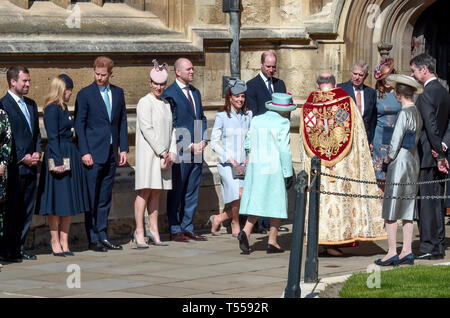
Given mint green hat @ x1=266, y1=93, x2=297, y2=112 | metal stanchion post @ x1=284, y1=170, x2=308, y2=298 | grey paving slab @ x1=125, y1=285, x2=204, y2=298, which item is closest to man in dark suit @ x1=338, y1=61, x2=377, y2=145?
mint green hat @ x1=266, y1=93, x2=297, y2=112

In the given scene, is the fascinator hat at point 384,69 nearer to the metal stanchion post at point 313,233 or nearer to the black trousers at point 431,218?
the black trousers at point 431,218

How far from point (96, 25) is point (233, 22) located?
1.93 metres

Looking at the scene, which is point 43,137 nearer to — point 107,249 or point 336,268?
point 107,249

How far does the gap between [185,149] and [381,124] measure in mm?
2284

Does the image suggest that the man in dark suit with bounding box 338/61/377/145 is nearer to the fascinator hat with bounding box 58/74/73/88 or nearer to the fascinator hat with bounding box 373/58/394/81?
the fascinator hat with bounding box 373/58/394/81

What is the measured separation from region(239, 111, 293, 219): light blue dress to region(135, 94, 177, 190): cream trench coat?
3.86 ft

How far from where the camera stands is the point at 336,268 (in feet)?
36.8

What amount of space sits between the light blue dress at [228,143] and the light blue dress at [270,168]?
123 cm

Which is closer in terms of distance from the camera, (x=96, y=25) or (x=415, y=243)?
(x=415, y=243)

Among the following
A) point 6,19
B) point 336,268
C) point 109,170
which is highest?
point 6,19

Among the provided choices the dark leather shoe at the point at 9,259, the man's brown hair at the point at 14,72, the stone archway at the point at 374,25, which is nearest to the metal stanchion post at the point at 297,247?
the dark leather shoe at the point at 9,259

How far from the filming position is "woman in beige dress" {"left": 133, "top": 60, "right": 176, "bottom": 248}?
42.1ft

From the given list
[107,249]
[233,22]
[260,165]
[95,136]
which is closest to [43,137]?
[95,136]

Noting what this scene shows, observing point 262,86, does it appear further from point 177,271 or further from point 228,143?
point 177,271
